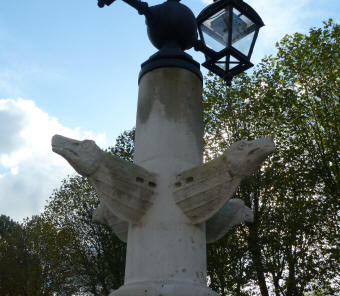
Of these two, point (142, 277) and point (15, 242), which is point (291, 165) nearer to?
point (142, 277)

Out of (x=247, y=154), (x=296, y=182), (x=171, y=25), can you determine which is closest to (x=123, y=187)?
(x=247, y=154)

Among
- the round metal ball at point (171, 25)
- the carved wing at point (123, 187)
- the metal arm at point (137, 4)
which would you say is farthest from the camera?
the round metal ball at point (171, 25)

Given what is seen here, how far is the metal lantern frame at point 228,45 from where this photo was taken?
418cm

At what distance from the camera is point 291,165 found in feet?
57.9

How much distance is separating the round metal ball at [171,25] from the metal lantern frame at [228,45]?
0.71 ft

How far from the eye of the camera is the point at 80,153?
3018 mm

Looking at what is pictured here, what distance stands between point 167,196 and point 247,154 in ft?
2.33

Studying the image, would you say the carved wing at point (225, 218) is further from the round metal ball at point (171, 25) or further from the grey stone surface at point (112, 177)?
the round metal ball at point (171, 25)

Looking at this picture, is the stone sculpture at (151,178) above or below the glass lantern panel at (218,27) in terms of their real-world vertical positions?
below

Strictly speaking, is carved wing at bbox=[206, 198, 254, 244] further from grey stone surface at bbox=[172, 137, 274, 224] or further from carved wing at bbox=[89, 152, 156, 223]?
carved wing at bbox=[89, 152, 156, 223]

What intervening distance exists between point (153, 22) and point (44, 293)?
2578 cm

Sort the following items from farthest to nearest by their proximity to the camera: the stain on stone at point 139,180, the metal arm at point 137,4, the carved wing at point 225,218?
1. the metal arm at point 137,4
2. the carved wing at point 225,218
3. the stain on stone at point 139,180

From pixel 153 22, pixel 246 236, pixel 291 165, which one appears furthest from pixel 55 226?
pixel 153 22

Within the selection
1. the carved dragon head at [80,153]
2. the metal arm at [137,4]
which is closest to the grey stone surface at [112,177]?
the carved dragon head at [80,153]
